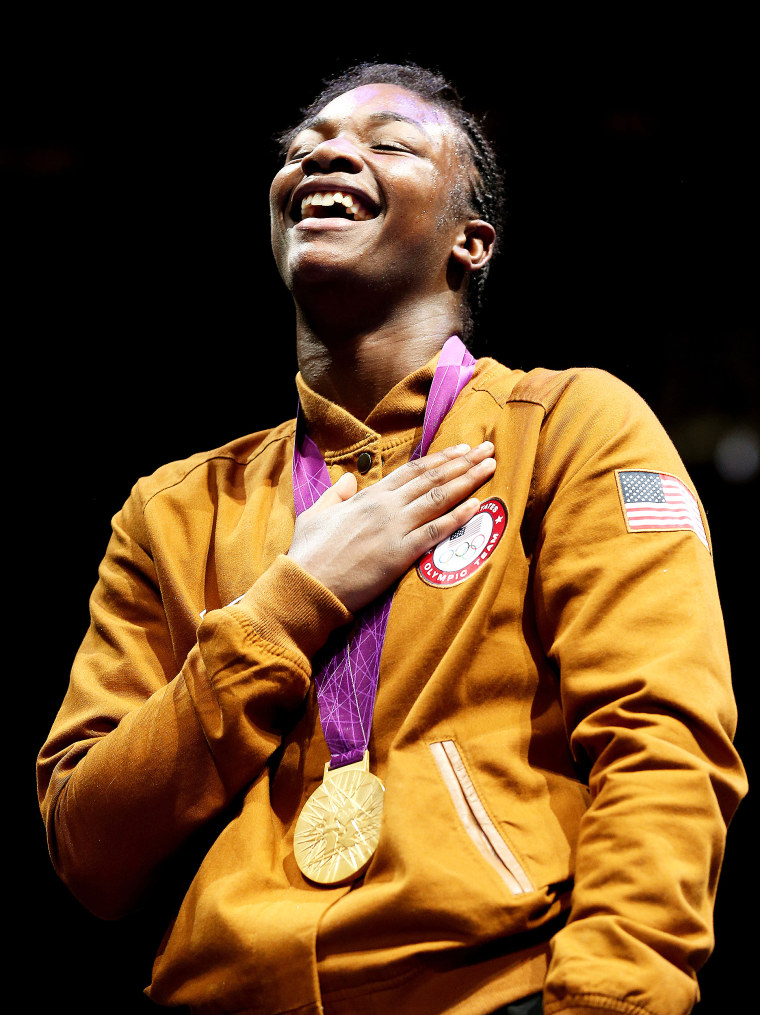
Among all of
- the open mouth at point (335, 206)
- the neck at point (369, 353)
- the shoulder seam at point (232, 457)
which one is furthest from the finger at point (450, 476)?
the open mouth at point (335, 206)

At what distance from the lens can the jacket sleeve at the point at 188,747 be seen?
4.56 ft

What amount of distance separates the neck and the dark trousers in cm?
103

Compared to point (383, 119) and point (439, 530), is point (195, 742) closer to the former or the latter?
point (439, 530)

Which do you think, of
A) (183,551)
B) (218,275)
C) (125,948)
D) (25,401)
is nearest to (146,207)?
(218,275)

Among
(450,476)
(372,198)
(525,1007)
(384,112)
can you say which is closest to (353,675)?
(450,476)

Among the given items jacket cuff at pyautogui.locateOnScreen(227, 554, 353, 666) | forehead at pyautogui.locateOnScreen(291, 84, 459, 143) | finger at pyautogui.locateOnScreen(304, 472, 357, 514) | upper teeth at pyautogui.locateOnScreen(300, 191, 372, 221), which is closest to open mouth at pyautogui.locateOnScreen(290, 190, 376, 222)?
upper teeth at pyautogui.locateOnScreen(300, 191, 372, 221)

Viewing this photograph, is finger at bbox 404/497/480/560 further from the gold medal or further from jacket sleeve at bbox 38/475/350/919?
the gold medal

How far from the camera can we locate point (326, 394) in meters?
1.92

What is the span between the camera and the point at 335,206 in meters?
1.91

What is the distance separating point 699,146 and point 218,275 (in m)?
1.19

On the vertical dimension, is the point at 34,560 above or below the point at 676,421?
below

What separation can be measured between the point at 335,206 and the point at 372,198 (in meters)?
0.07

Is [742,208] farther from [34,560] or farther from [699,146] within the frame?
[34,560]

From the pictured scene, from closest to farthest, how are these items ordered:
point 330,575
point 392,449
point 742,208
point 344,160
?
point 330,575
point 392,449
point 344,160
point 742,208
